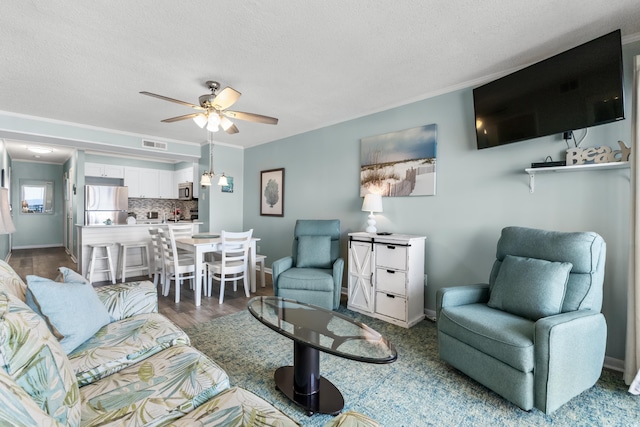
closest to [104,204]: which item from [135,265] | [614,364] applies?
[135,265]

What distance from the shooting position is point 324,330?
5.92 ft

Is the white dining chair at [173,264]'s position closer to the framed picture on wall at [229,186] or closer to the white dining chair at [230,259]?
the white dining chair at [230,259]

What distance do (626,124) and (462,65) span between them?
49.1 inches

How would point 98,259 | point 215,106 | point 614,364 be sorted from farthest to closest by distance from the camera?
1. point 98,259
2. point 215,106
3. point 614,364

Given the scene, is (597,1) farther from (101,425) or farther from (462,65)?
(101,425)

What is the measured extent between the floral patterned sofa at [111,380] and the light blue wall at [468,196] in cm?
252

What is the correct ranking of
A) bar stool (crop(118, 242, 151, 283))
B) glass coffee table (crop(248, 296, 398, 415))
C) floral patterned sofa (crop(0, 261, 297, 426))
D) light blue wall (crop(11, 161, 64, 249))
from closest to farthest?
floral patterned sofa (crop(0, 261, 297, 426)) → glass coffee table (crop(248, 296, 398, 415)) → bar stool (crop(118, 242, 151, 283)) → light blue wall (crop(11, 161, 64, 249))

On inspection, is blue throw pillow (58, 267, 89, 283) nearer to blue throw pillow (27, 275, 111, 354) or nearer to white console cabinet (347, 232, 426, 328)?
blue throw pillow (27, 275, 111, 354)

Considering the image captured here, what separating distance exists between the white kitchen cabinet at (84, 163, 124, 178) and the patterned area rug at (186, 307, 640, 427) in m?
5.78

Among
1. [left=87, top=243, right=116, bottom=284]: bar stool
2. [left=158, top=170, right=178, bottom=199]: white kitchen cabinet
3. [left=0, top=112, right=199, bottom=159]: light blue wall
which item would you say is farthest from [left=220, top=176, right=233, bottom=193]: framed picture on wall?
[left=158, top=170, right=178, bottom=199]: white kitchen cabinet

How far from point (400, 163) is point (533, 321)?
203 cm

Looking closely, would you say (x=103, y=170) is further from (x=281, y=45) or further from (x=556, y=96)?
(x=556, y=96)

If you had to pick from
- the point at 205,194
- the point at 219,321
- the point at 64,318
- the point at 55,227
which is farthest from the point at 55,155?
the point at 64,318

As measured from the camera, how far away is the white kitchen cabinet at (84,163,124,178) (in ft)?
21.2
